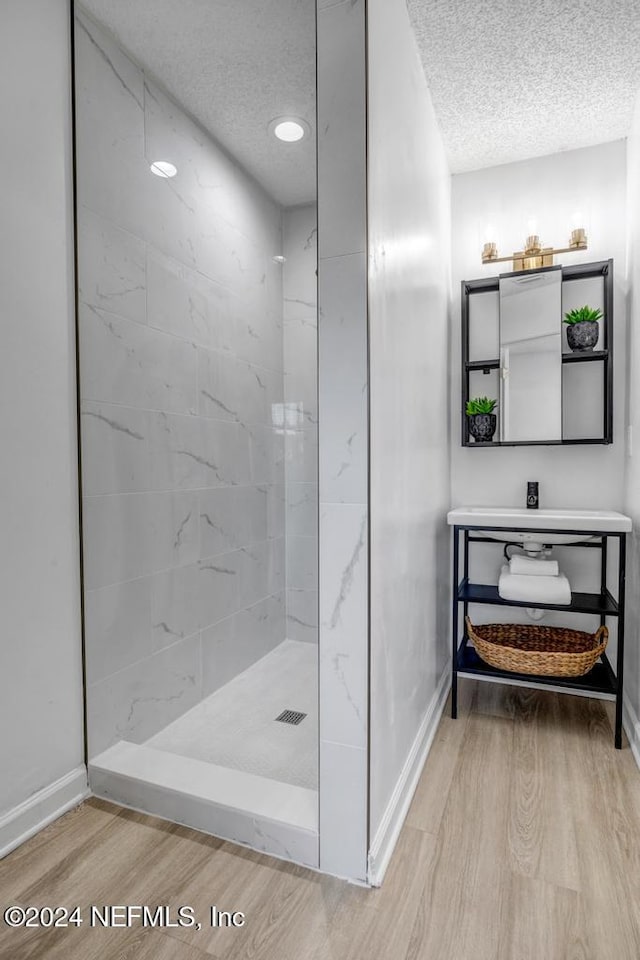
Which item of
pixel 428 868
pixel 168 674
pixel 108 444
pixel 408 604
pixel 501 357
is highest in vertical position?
pixel 501 357

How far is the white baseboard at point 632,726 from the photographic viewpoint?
195cm

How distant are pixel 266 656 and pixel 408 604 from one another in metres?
1.39

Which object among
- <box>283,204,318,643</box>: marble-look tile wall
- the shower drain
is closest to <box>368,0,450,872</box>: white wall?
the shower drain

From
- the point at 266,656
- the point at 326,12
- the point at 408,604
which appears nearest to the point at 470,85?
the point at 326,12

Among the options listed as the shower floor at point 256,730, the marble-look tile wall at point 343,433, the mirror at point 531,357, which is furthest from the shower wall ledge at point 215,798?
the mirror at point 531,357

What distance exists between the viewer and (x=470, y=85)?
6.82ft

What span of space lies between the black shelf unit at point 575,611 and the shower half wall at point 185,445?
73cm

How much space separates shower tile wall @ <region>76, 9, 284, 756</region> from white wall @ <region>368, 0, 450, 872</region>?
0.97 m

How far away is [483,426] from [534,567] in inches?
27.8

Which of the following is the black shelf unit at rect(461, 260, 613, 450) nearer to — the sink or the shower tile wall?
the sink

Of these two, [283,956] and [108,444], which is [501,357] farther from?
[283,956]

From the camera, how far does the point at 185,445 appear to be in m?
2.28

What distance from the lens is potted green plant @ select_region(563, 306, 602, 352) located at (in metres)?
2.40

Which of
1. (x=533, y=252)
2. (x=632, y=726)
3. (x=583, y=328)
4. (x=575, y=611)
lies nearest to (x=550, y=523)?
(x=575, y=611)
